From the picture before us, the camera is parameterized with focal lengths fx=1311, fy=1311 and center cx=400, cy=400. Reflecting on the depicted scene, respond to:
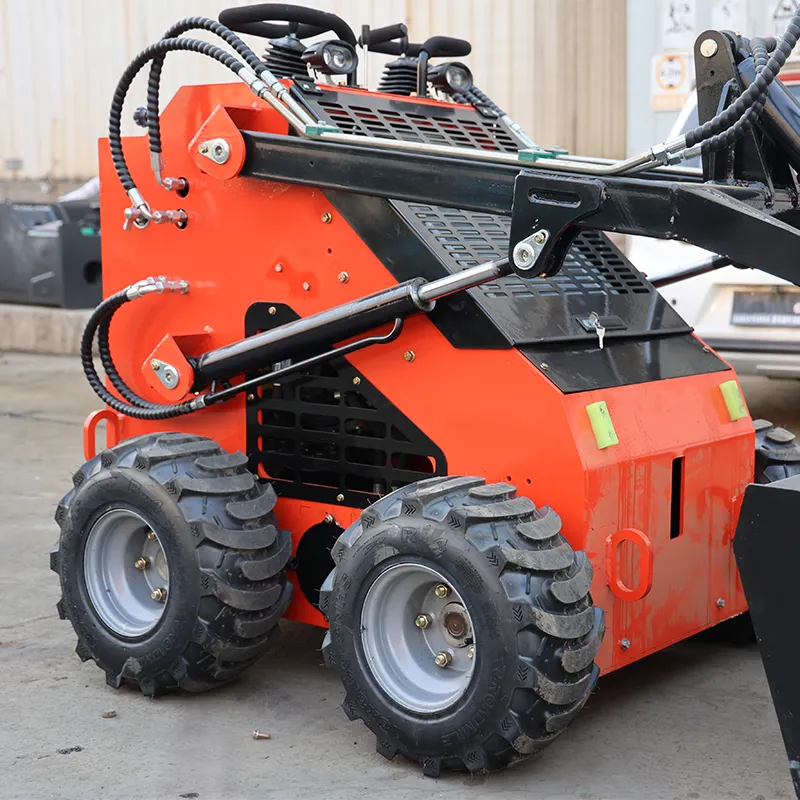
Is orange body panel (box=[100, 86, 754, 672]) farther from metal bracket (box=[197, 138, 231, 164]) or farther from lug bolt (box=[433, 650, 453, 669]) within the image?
lug bolt (box=[433, 650, 453, 669])

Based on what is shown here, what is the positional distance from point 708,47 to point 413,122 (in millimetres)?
1130

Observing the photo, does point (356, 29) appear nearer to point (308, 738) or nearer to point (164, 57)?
point (164, 57)

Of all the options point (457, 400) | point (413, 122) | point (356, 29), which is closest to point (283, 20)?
point (413, 122)

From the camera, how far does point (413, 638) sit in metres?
3.40

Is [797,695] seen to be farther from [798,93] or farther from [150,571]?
[798,93]

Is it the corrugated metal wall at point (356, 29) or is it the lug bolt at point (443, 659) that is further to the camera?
the corrugated metal wall at point (356, 29)

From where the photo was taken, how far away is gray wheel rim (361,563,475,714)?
331cm

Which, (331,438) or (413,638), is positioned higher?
(331,438)

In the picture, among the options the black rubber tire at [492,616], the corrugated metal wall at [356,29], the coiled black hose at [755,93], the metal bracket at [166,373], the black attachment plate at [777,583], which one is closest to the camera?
the black attachment plate at [777,583]

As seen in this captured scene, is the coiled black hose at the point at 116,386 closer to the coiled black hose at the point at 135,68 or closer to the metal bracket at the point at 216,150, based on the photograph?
the coiled black hose at the point at 135,68

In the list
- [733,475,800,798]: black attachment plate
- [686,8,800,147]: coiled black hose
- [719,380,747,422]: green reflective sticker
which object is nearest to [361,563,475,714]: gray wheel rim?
[733,475,800,798]: black attachment plate

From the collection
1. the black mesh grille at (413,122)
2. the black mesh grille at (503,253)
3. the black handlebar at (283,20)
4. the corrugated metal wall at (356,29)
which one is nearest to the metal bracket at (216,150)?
the black mesh grille at (413,122)

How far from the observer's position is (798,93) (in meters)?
6.80

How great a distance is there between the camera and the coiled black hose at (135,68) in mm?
3742
